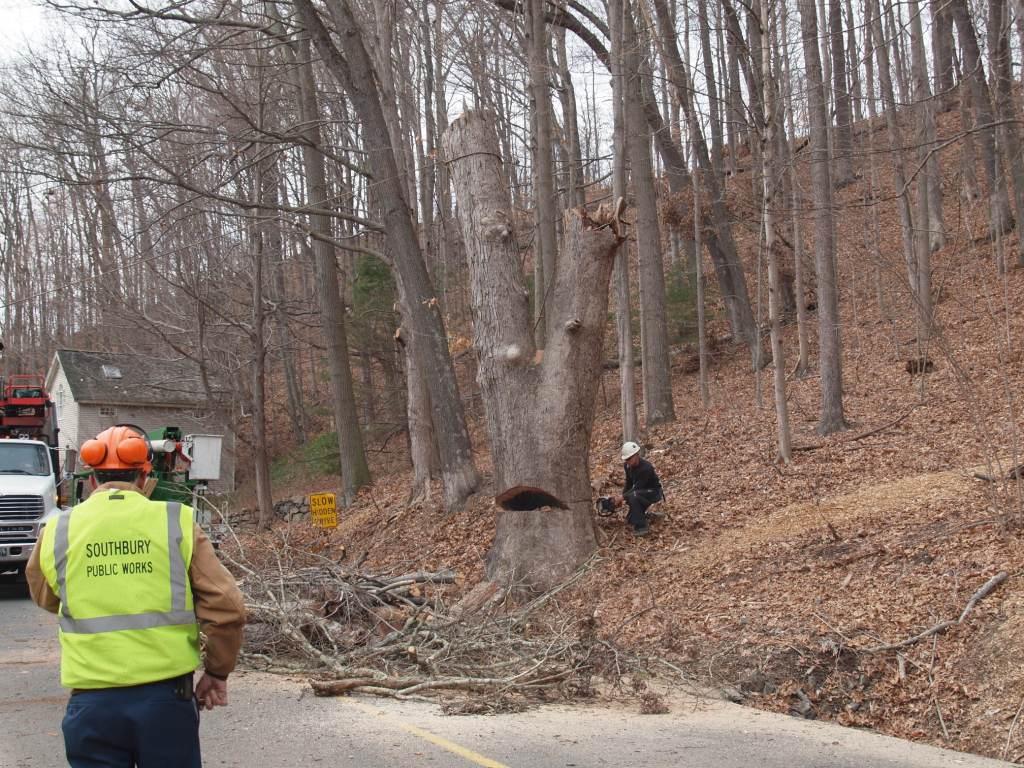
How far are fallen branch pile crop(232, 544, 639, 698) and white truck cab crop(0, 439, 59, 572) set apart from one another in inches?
208

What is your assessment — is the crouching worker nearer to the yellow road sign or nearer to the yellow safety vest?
the yellow road sign

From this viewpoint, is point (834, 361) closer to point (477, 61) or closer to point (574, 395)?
point (574, 395)

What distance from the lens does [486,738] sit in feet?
20.4

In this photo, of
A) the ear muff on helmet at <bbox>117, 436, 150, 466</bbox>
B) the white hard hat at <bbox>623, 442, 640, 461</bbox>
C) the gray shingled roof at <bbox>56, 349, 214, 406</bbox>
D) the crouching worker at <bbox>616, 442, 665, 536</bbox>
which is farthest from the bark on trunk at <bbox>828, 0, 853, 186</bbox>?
the gray shingled roof at <bbox>56, 349, 214, 406</bbox>

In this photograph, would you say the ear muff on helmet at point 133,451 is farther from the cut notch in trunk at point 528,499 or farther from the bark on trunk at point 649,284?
the bark on trunk at point 649,284

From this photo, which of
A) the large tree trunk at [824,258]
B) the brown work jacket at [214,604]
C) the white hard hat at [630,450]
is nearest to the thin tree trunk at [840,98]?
the large tree trunk at [824,258]

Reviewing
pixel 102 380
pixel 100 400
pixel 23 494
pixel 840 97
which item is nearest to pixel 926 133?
pixel 840 97

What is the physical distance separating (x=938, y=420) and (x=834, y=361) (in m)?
1.79

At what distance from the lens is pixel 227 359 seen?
24281mm

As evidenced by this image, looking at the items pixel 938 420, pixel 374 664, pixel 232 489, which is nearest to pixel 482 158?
pixel 374 664

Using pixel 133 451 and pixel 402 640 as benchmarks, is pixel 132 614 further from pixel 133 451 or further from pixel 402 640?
pixel 402 640

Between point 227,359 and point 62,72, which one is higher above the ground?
point 62,72

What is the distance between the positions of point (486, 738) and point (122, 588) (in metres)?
3.43

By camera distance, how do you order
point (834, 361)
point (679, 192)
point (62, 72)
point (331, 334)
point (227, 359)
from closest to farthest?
→ point (62, 72) → point (834, 361) → point (331, 334) → point (227, 359) → point (679, 192)
